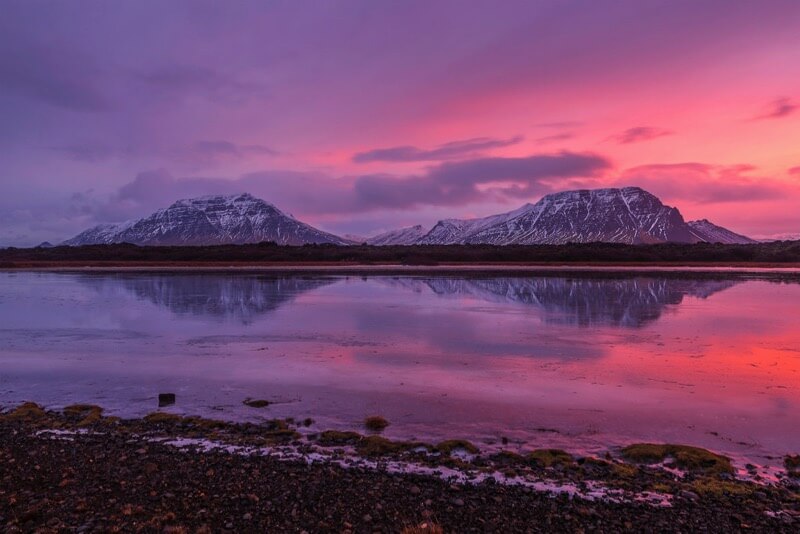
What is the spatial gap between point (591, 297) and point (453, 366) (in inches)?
923

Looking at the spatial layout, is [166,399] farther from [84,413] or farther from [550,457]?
[550,457]

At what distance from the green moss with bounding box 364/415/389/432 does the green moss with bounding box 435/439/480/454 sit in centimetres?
156

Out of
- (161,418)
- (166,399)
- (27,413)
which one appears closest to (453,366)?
(166,399)

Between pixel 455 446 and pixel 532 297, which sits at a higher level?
pixel 532 297

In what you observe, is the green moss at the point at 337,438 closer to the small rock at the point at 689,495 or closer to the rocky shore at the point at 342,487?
the rocky shore at the point at 342,487

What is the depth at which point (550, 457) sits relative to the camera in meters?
9.59

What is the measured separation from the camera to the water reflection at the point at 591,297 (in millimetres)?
27719

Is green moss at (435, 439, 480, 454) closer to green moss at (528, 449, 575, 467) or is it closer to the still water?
the still water

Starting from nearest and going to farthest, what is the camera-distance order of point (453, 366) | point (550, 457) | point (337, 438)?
1. point (550, 457)
2. point (337, 438)
3. point (453, 366)

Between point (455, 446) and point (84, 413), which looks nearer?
point (455, 446)

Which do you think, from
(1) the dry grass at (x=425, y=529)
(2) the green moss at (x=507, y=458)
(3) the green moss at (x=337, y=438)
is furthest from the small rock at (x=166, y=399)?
(1) the dry grass at (x=425, y=529)

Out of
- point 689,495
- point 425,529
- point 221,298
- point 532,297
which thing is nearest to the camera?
point 425,529

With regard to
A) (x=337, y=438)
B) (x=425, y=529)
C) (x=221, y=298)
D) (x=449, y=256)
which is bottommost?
(x=337, y=438)

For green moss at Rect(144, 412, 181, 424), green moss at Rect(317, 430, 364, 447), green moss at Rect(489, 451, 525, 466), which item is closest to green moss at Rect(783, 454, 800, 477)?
green moss at Rect(489, 451, 525, 466)
